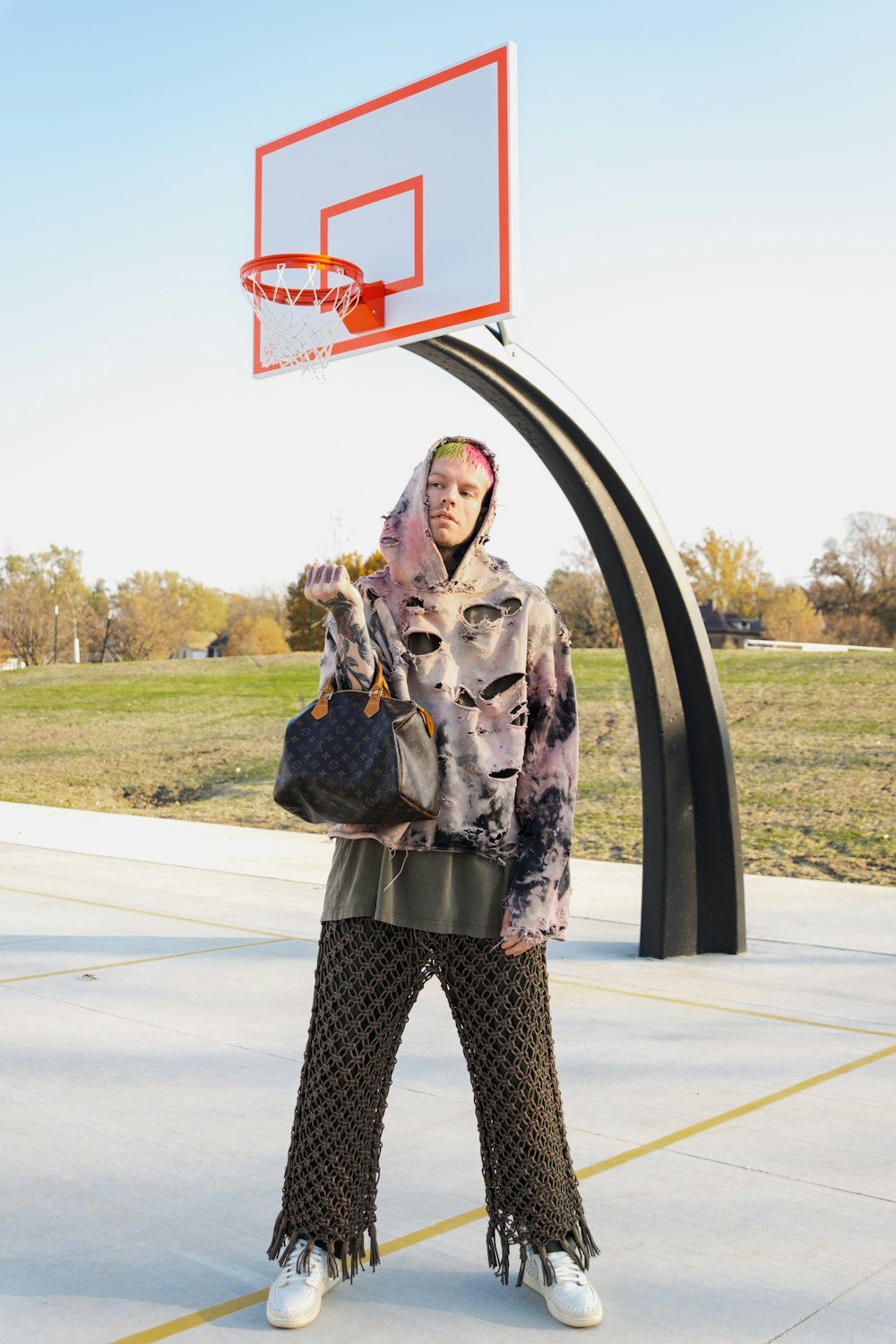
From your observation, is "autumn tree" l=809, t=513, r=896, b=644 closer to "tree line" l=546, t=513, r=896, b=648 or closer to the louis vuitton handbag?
"tree line" l=546, t=513, r=896, b=648

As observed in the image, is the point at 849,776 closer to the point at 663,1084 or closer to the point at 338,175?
the point at 338,175

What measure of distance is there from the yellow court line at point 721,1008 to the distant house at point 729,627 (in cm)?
5124

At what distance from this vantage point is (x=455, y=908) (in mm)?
2916

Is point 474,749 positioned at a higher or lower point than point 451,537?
lower

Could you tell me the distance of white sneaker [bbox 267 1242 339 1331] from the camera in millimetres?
2803

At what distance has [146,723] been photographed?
27.9 metres

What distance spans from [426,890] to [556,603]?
4901 cm

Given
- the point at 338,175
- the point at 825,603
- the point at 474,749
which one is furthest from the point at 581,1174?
the point at 825,603

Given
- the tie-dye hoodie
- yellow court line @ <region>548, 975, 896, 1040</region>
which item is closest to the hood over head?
the tie-dye hoodie

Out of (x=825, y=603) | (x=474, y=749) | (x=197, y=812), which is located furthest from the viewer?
(x=825, y=603)

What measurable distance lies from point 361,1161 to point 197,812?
1380 centimetres

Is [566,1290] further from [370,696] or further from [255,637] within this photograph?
[255,637]

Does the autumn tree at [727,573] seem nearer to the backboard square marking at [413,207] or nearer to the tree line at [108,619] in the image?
the tree line at [108,619]

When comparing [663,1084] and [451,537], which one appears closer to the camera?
[451,537]
